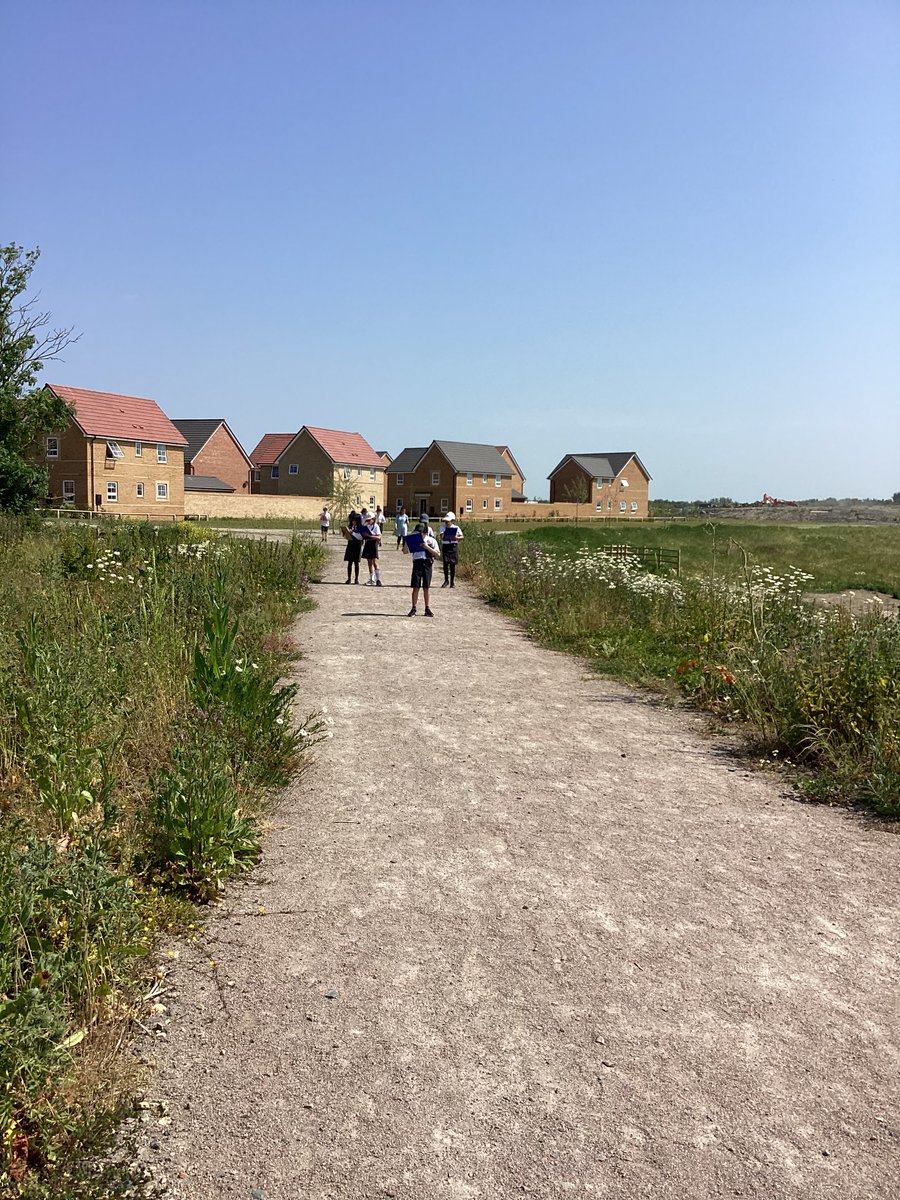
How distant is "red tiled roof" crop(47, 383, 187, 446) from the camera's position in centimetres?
5403

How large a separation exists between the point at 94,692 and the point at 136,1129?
11.2 ft

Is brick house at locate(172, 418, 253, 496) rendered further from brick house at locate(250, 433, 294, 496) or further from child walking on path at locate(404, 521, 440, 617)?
child walking on path at locate(404, 521, 440, 617)

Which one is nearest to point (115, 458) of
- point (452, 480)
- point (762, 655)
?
point (452, 480)

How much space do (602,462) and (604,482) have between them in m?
2.33

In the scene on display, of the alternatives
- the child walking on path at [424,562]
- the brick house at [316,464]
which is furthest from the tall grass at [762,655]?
the brick house at [316,464]

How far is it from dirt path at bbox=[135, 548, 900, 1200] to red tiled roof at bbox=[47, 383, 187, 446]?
52.8 m

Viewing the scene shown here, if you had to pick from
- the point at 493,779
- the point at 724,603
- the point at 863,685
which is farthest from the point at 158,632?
the point at 724,603

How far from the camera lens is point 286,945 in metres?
3.99

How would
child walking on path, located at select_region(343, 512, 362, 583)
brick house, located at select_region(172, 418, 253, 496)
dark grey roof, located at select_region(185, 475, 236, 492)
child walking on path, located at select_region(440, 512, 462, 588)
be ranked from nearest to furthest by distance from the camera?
child walking on path, located at select_region(440, 512, 462, 588), child walking on path, located at select_region(343, 512, 362, 583), dark grey roof, located at select_region(185, 475, 236, 492), brick house, located at select_region(172, 418, 253, 496)

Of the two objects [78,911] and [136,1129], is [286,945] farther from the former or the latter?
[136,1129]

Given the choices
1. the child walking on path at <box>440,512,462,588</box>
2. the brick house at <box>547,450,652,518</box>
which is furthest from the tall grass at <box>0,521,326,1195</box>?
the brick house at <box>547,450,652,518</box>

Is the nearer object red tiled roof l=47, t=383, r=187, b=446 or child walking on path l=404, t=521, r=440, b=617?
child walking on path l=404, t=521, r=440, b=617

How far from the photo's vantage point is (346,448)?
80.3 meters

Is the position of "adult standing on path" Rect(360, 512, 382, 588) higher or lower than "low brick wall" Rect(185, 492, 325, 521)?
lower
